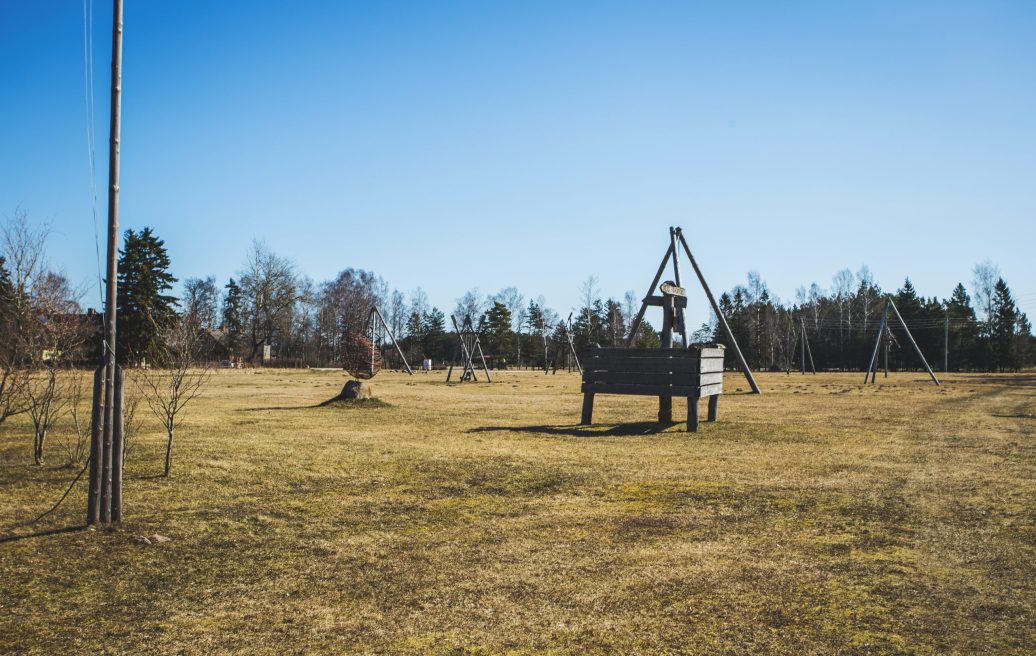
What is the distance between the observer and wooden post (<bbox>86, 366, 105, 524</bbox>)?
624 centimetres

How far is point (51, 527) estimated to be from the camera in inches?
252

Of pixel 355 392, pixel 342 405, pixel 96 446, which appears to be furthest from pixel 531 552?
pixel 355 392

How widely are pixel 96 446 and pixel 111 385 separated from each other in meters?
0.54

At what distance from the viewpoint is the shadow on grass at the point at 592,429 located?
14039 millimetres

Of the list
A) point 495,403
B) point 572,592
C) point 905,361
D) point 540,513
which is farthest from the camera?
point 905,361

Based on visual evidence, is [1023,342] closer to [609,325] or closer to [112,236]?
[609,325]

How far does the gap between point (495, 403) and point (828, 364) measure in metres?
71.0

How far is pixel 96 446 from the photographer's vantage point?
6.27m

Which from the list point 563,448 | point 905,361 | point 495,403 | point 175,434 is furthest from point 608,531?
point 905,361

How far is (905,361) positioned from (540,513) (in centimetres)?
8311

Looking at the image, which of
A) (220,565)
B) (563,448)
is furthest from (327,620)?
(563,448)

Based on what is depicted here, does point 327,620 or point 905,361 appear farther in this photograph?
point 905,361

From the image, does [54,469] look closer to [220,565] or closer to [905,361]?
[220,565]

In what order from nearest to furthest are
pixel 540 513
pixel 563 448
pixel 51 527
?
pixel 51 527, pixel 540 513, pixel 563 448
